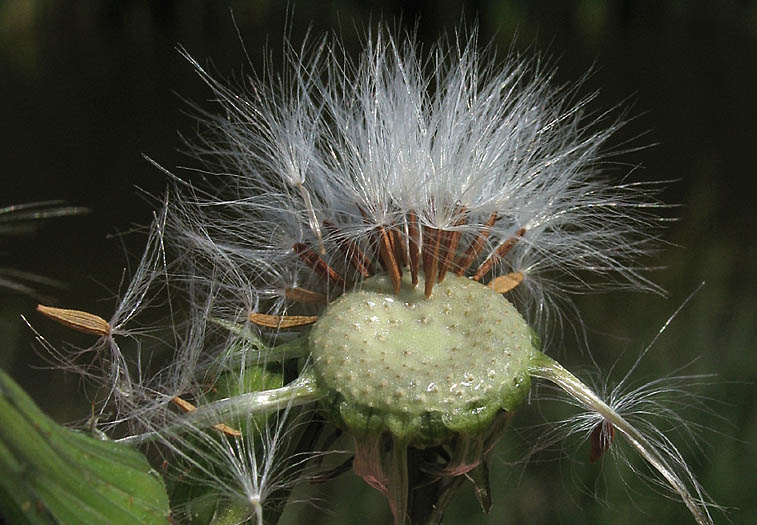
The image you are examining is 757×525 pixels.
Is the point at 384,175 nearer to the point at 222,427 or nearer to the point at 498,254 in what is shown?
the point at 498,254

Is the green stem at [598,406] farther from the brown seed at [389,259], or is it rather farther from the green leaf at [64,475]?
the green leaf at [64,475]

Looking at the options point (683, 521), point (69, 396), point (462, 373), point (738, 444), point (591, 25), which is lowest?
point (69, 396)

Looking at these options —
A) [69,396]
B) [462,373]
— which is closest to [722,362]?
[462,373]

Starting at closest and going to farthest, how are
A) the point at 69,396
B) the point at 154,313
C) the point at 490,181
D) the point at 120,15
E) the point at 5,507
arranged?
the point at 5,507 < the point at 490,181 < the point at 154,313 < the point at 69,396 < the point at 120,15

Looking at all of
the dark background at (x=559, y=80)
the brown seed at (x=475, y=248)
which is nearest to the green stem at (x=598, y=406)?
the brown seed at (x=475, y=248)

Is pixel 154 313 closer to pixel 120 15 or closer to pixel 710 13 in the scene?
pixel 120 15

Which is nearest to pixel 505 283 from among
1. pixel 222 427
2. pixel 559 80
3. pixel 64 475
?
pixel 222 427

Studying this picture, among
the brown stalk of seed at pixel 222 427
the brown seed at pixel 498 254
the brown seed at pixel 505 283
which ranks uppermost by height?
the brown seed at pixel 498 254
